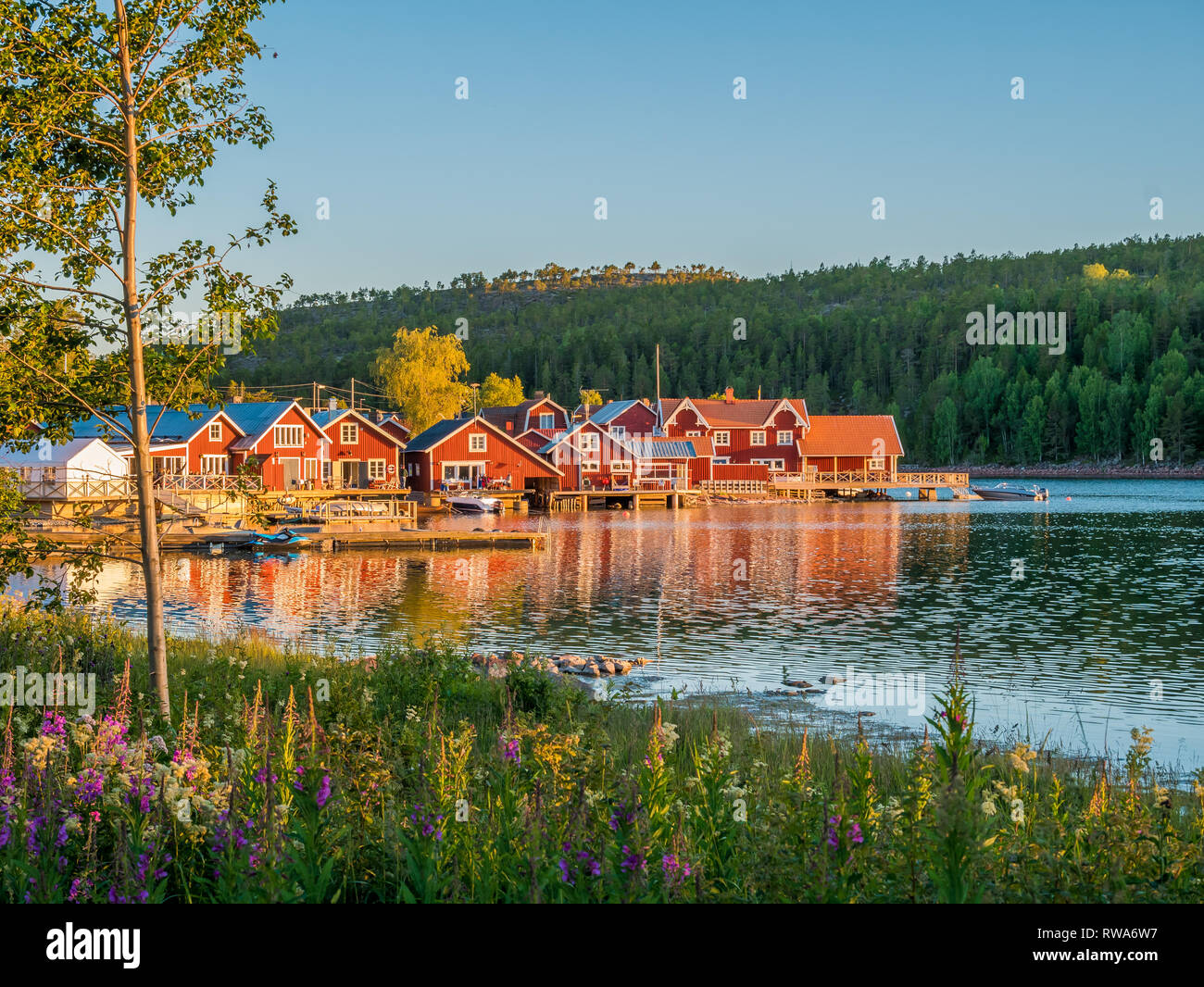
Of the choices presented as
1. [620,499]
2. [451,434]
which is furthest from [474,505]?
[620,499]

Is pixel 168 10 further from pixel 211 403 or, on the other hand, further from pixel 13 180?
pixel 211 403

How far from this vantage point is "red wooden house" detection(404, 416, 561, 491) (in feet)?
278

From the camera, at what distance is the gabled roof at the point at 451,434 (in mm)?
84562

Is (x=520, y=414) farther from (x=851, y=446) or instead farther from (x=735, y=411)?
(x=851, y=446)

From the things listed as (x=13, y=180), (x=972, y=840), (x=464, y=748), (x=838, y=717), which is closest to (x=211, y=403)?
(x=13, y=180)

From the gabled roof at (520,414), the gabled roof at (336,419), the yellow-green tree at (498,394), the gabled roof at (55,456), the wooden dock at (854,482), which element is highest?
the yellow-green tree at (498,394)

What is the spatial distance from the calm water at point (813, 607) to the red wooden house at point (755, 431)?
42.1m

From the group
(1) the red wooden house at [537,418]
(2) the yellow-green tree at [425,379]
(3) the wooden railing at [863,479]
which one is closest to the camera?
(3) the wooden railing at [863,479]

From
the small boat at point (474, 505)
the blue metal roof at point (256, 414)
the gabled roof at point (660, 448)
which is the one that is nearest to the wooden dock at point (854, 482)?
the gabled roof at point (660, 448)

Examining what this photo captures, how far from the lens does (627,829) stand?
5.75 meters

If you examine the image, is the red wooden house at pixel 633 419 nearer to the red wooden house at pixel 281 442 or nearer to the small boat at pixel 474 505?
the small boat at pixel 474 505

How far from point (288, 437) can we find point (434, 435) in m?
15.5

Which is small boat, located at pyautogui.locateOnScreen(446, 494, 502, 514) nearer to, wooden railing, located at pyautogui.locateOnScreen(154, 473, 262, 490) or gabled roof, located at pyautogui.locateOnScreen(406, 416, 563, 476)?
gabled roof, located at pyautogui.locateOnScreen(406, 416, 563, 476)
